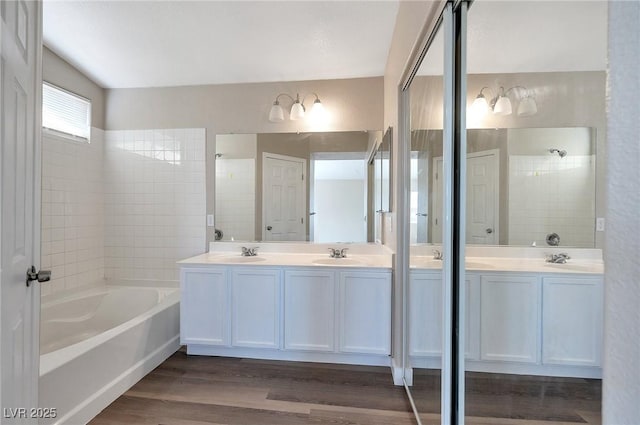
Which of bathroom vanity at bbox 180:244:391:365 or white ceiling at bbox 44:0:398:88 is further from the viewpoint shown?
bathroom vanity at bbox 180:244:391:365

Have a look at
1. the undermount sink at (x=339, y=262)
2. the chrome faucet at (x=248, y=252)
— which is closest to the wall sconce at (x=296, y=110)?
the chrome faucet at (x=248, y=252)

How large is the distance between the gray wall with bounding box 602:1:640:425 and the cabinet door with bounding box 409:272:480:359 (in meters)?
0.80

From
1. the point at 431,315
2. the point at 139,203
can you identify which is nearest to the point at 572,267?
the point at 431,315

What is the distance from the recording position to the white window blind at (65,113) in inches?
99.3

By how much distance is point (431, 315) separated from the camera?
1.48 m

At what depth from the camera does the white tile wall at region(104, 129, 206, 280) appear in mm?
2982

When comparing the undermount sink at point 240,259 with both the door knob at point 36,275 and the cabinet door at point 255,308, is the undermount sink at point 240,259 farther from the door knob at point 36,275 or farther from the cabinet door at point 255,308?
the door knob at point 36,275

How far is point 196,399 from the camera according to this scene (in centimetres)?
188

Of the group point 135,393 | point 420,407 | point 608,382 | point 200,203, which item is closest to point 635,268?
point 608,382

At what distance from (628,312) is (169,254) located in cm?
331

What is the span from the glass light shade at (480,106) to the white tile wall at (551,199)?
23cm

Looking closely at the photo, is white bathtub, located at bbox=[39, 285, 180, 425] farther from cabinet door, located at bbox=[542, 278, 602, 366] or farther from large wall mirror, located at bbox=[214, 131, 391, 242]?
cabinet door, located at bbox=[542, 278, 602, 366]

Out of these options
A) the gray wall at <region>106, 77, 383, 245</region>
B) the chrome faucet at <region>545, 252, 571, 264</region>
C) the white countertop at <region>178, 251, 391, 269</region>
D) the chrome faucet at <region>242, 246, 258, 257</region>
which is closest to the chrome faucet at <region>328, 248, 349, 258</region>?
the white countertop at <region>178, 251, 391, 269</region>

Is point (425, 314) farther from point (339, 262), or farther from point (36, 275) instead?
point (36, 275)
